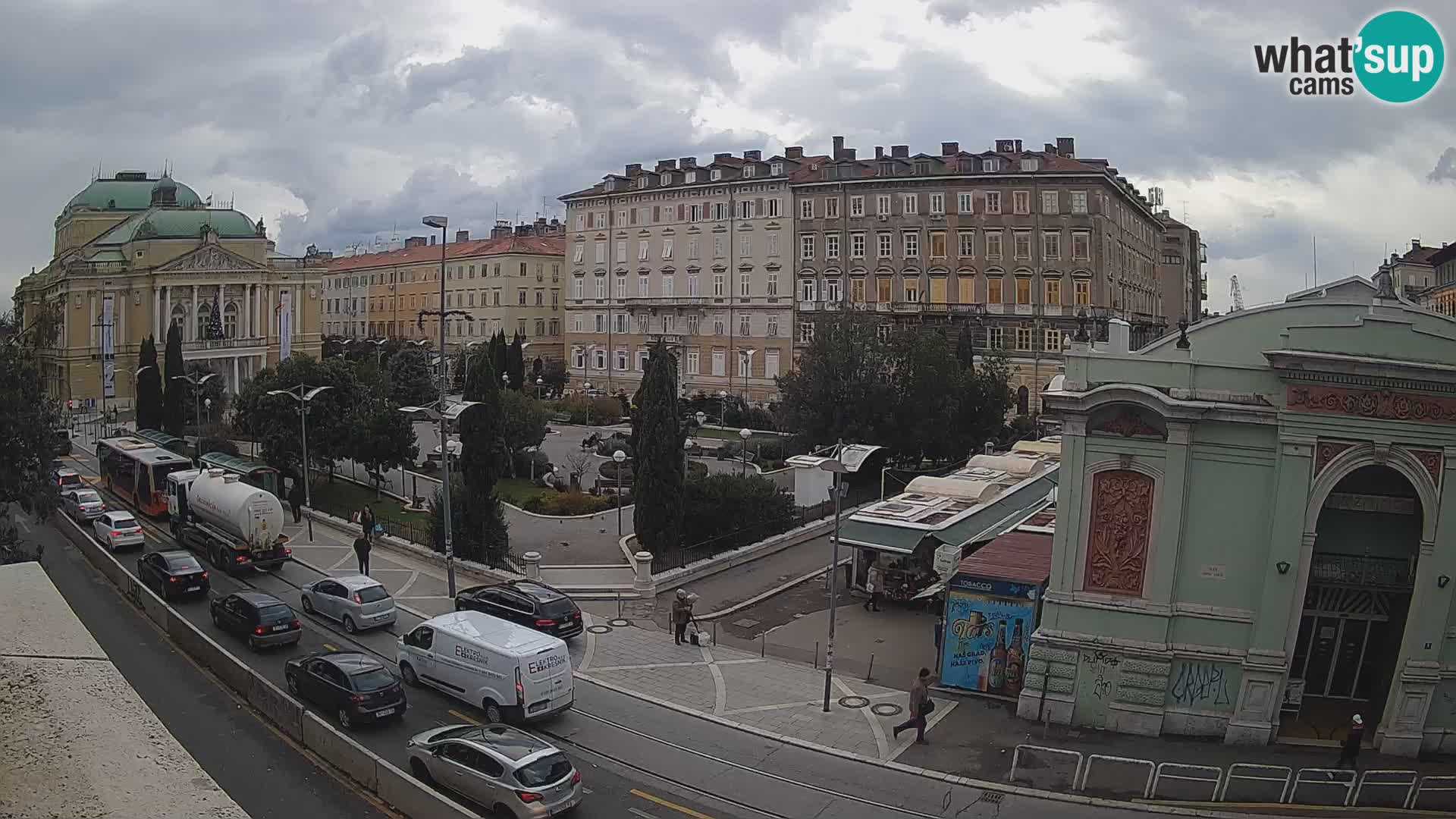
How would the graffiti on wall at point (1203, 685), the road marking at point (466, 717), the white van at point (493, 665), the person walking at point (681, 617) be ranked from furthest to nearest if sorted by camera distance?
1. the person walking at point (681, 617)
2. the road marking at point (466, 717)
3. the graffiti on wall at point (1203, 685)
4. the white van at point (493, 665)

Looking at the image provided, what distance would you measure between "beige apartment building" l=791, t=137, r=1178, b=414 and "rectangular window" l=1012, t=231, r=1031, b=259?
51 millimetres

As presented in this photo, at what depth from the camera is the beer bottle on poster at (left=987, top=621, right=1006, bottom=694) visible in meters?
24.3

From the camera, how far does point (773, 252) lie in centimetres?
8138

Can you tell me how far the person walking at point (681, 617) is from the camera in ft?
91.3

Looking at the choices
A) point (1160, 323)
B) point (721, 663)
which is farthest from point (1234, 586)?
point (1160, 323)

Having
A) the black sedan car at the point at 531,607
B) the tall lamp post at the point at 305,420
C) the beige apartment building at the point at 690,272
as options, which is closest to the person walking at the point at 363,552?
the black sedan car at the point at 531,607

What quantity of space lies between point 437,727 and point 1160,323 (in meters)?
81.5

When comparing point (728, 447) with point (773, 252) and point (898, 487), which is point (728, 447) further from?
point (773, 252)

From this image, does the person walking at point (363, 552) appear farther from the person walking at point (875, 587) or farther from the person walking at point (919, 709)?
the person walking at point (919, 709)

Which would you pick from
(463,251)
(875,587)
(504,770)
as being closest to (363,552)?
(875,587)

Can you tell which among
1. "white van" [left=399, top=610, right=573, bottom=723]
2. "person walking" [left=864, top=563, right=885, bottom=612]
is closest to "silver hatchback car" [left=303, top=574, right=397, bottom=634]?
"white van" [left=399, top=610, right=573, bottom=723]

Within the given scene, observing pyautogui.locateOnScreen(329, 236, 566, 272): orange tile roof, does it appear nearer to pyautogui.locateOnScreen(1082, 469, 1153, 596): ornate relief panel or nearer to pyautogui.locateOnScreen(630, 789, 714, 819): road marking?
pyautogui.locateOnScreen(1082, 469, 1153, 596): ornate relief panel

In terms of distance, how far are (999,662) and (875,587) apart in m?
7.60

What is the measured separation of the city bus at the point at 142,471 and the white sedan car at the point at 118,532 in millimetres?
4358
